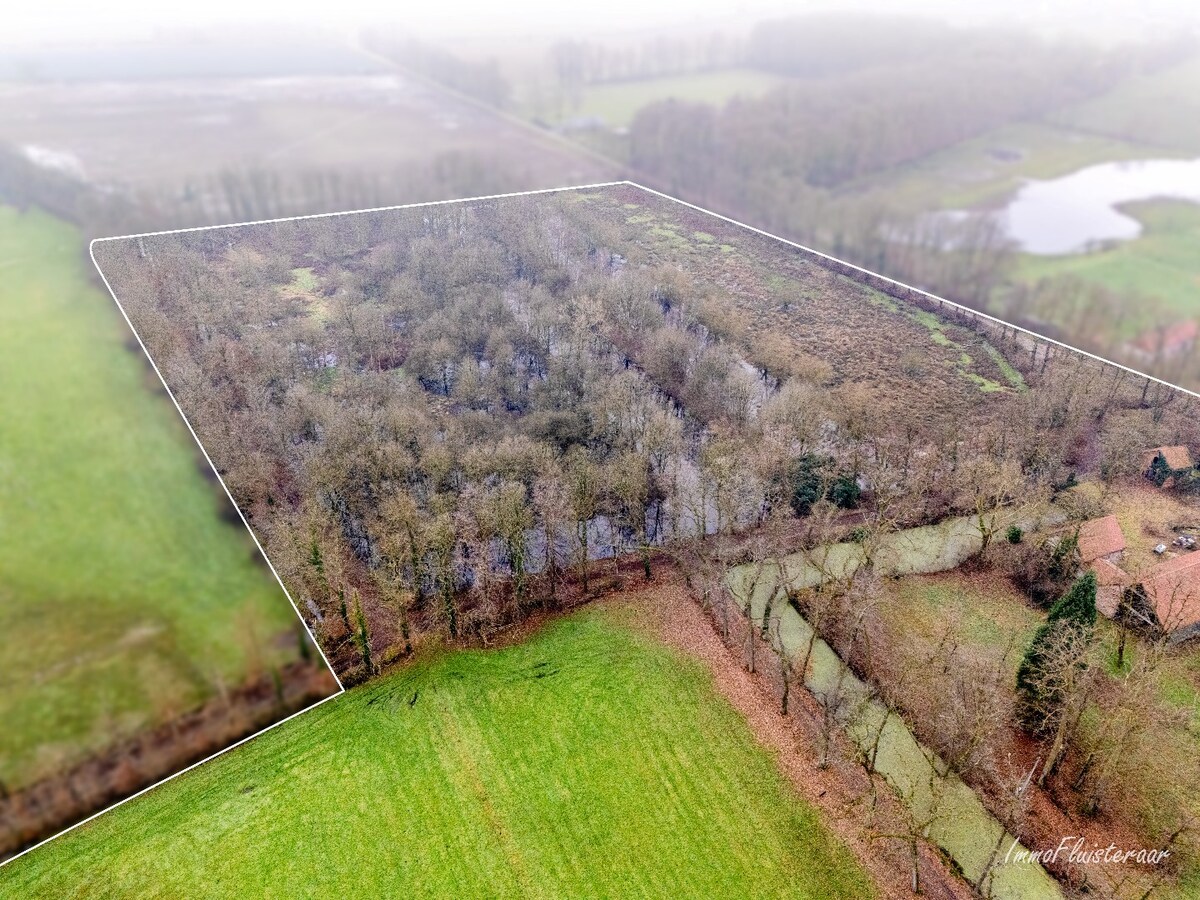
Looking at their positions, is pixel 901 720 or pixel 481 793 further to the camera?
pixel 901 720

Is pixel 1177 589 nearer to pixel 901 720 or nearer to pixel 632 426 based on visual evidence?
pixel 901 720

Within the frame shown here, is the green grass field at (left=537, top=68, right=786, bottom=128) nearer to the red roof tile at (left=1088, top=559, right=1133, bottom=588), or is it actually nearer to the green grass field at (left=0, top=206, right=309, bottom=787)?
the green grass field at (left=0, top=206, right=309, bottom=787)

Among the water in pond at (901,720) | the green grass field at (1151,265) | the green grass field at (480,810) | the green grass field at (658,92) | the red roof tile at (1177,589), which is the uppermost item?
the green grass field at (658,92)

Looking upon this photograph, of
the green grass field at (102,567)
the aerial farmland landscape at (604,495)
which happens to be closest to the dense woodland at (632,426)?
the aerial farmland landscape at (604,495)

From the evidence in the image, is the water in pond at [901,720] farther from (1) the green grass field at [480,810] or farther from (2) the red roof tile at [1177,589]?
(2) the red roof tile at [1177,589]

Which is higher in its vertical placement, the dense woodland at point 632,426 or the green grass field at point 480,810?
the dense woodland at point 632,426

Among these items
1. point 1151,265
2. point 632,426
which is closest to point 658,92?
point 1151,265

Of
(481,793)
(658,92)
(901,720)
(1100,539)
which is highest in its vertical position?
(658,92)
